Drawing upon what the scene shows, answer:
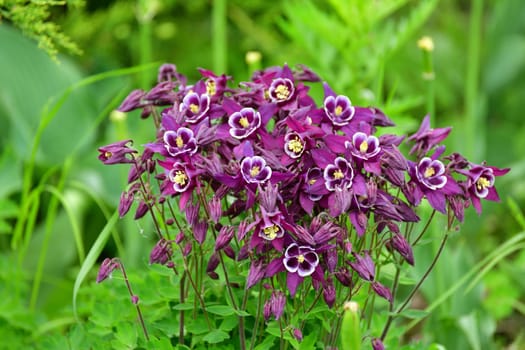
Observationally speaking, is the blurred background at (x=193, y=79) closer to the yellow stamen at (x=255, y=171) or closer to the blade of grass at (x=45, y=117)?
the blade of grass at (x=45, y=117)

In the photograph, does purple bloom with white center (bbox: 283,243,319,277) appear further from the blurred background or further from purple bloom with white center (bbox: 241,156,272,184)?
the blurred background

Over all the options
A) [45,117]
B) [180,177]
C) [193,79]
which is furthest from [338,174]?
[193,79]

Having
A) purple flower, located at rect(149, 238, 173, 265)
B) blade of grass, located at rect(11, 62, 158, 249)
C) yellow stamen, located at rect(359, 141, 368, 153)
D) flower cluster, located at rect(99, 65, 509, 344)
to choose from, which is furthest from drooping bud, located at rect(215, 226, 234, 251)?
blade of grass, located at rect(11, 62, 158, 249)

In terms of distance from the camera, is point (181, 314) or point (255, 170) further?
point (181, 314)

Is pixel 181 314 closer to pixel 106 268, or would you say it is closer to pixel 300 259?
pixel 106 268

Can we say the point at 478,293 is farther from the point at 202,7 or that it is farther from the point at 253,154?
the point at 202,7
